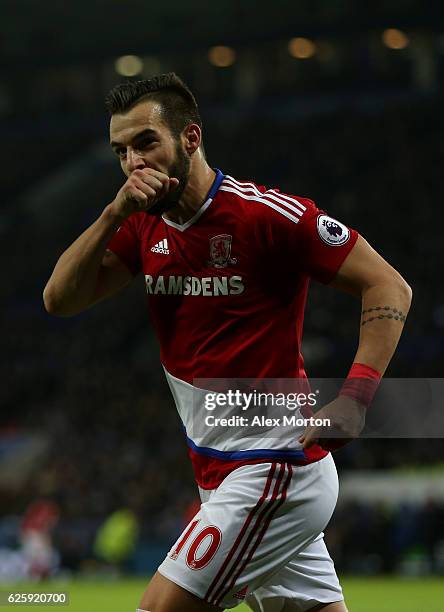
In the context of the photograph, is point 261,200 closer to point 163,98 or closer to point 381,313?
point 163,98

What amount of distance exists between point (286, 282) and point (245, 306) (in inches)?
6.0

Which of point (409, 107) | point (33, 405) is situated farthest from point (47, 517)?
point (409, 107)

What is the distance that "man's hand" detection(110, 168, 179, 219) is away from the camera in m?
3.73

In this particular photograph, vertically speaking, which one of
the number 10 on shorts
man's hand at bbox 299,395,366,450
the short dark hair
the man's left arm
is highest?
the short dark hair

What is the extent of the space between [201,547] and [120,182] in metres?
31.9

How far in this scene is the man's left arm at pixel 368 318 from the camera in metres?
3.59

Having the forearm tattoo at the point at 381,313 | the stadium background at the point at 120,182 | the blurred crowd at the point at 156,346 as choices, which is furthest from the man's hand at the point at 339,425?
the blurred crowd at the point at 156,346

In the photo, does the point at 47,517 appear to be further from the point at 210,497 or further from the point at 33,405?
the point at 210,497

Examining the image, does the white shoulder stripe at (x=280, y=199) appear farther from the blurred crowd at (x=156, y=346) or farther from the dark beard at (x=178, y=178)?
the blurred crowd at (x=156, y=346)

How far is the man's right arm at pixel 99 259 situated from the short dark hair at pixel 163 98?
0.26 m

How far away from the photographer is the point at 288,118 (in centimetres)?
3584

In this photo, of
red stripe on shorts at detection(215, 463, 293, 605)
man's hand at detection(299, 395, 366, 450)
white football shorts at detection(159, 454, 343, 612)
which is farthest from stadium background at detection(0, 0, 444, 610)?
man's hand at detection(299, 395, 366, 450)

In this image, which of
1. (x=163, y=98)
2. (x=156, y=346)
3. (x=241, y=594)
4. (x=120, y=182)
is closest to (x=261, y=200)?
(x=163, y=98)

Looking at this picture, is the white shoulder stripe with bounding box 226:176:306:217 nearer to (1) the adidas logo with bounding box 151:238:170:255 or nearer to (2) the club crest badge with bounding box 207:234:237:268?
(2) the club crest badge with bounding box 207:234:237:268
